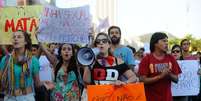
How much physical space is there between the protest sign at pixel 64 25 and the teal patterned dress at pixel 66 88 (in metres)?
0.78

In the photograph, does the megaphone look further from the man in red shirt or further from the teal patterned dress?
the man in red shirt

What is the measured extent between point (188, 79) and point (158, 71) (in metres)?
2.28

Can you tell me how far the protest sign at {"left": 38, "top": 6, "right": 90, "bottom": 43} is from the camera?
24.3 ft

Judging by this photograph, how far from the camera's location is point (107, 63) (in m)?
6.38

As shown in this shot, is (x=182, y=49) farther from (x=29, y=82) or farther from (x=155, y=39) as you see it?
(x=29, y=82)

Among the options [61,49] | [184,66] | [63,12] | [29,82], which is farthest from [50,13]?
[184,66]

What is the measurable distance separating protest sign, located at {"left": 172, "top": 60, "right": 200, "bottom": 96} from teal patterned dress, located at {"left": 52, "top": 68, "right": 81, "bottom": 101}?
257 cm

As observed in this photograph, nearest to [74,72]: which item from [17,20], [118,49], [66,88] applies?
[66,88]

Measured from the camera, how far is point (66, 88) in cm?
669

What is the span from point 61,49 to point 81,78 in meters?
0.47

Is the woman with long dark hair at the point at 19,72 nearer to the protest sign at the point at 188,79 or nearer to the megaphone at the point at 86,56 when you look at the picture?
the megaphone at the point at 86,56

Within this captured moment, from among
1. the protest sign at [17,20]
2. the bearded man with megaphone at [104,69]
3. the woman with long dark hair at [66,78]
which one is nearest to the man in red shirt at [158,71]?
the bearded man with megaphone at [104,69]

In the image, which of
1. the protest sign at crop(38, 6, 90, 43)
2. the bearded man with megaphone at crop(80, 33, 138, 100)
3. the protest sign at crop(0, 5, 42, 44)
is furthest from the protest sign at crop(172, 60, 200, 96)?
the bearded man with megaphone at crop(80, 33, 138, 100)

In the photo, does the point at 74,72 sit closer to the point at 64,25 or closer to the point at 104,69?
the point at 104,69
